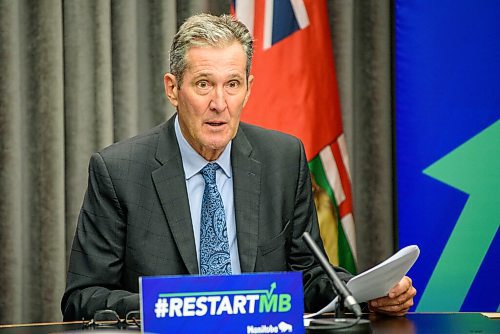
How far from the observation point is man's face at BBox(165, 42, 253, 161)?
223 cm

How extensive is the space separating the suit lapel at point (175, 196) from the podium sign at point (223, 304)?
0.63 m

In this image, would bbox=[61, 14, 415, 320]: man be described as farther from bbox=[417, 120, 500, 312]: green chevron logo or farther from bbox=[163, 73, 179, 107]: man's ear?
bbox=[417, 120, 500, 312]: green chevron logo

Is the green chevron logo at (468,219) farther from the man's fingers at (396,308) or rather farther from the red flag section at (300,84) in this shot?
the man's fingers at (396,308)

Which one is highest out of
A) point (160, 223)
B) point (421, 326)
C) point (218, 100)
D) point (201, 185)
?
point (218, 100)

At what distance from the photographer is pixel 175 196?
7.45 ft

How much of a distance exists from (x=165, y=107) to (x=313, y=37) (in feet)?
2.19

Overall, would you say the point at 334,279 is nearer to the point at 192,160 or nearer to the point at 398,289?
the point at 398,289

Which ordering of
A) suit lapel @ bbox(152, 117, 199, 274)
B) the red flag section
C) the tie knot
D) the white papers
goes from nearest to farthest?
1. the white papers
2. suit lapel @ bbox(152, 117, 199, 274)
3. the tie knot
4. the red flag section

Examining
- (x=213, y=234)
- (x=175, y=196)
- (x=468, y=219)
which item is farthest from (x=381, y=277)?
(x=468, y=219)

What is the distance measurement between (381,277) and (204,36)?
0.83 meters

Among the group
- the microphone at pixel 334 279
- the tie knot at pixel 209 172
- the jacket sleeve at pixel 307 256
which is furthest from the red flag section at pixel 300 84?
the microphone at pixel 334 279

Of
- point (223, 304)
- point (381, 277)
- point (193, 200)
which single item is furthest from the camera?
point (193, 200)

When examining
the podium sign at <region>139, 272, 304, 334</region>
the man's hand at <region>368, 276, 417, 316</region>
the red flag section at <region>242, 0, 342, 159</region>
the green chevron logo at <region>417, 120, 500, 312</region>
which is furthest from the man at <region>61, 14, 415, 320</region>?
the green chevron logo at <region>417, 120, 500, 312</region>

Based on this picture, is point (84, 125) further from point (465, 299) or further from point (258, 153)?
point (465, 299)
